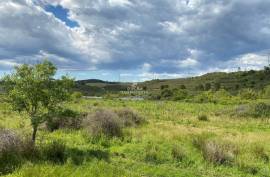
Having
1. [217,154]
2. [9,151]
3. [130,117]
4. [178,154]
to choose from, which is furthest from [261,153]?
[130,117]

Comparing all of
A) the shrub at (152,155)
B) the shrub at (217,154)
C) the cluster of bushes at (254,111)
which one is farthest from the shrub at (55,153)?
the cluster of bushes at (254,111)

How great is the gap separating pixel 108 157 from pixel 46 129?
32.9 ft

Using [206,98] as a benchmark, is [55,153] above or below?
below

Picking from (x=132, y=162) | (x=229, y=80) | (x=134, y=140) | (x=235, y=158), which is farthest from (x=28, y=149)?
(x=229, y=80)

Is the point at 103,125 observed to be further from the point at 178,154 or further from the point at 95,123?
the point at 178,154

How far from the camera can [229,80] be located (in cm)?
15938

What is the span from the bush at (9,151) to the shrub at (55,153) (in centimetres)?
116

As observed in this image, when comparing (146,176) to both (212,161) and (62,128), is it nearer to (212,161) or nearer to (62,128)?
(212,161)

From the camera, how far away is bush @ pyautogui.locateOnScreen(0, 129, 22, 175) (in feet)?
48.4

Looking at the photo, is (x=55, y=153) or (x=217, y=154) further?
(x=217, y=154)

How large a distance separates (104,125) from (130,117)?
8.89 m

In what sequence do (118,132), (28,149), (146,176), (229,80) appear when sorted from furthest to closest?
1. (229,80)
2. (118,132)
3. (28,149)
4. (146,176)

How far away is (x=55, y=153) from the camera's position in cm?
1714

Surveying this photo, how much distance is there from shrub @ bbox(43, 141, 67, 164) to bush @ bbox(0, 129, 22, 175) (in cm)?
116
